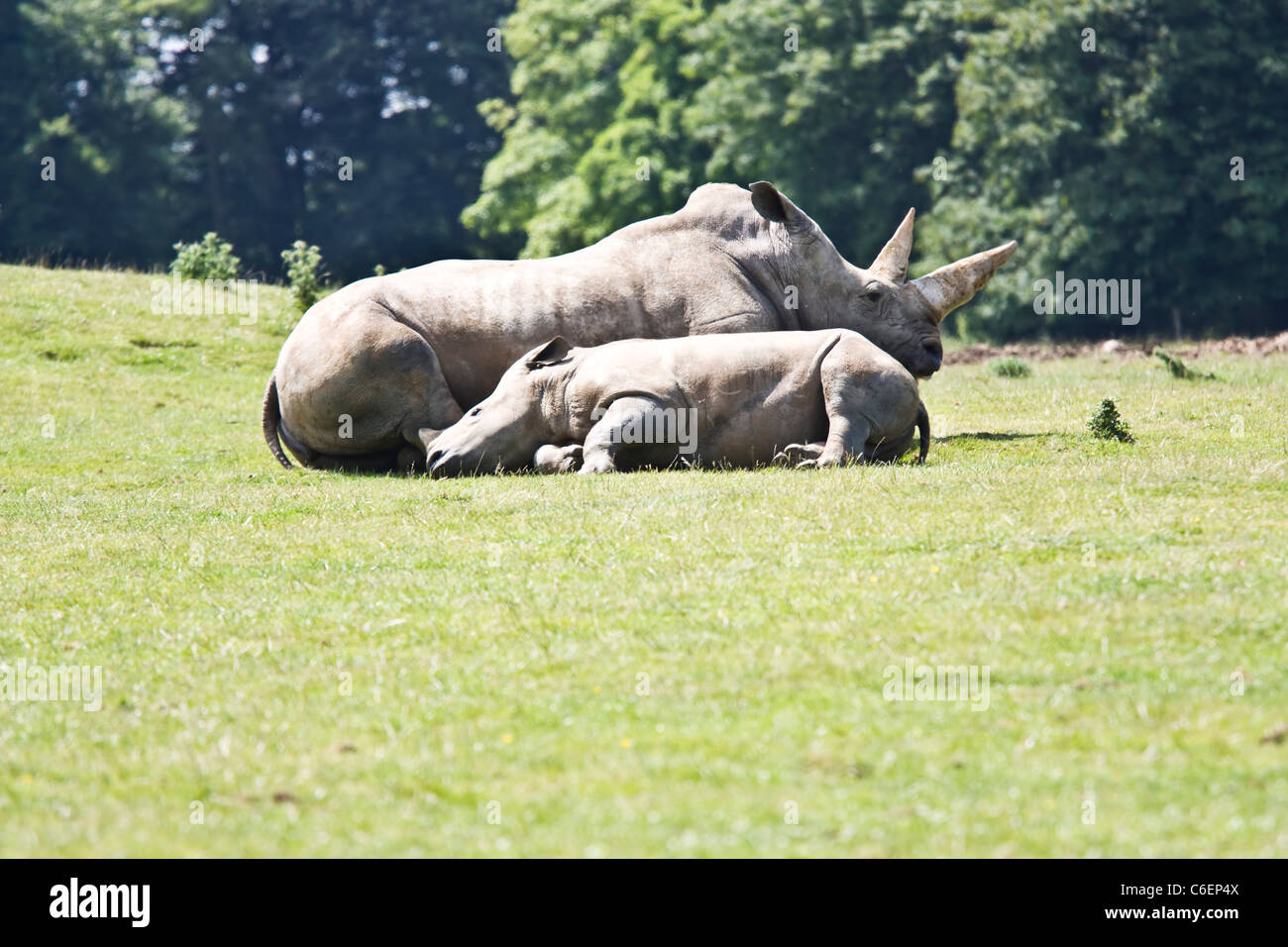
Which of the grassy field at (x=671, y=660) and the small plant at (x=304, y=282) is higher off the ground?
the small plant at (x=304, y=282)

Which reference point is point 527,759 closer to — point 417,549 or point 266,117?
point 417,549

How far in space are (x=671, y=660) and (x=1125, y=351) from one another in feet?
70.4

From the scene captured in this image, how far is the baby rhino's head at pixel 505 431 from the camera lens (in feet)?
45.3

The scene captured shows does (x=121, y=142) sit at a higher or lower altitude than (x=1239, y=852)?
higher

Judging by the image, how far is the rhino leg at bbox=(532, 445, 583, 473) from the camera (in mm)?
13516

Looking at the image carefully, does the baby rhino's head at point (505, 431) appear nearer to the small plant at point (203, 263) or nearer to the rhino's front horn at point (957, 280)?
the rhino's front horn at point (957, 280)

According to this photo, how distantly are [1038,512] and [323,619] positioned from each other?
15.1ft

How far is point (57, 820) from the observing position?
605 cm

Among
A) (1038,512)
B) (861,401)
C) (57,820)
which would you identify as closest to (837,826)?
(57,820)

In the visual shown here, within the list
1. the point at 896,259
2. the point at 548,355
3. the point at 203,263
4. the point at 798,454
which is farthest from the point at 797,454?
the point at 203,263

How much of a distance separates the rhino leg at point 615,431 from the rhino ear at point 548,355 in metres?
1.04

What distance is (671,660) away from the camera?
7.76 metres

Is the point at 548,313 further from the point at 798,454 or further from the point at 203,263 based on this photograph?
the point at 203,263

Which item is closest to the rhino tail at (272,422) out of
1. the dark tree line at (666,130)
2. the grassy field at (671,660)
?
the grassy field at (671,660)
